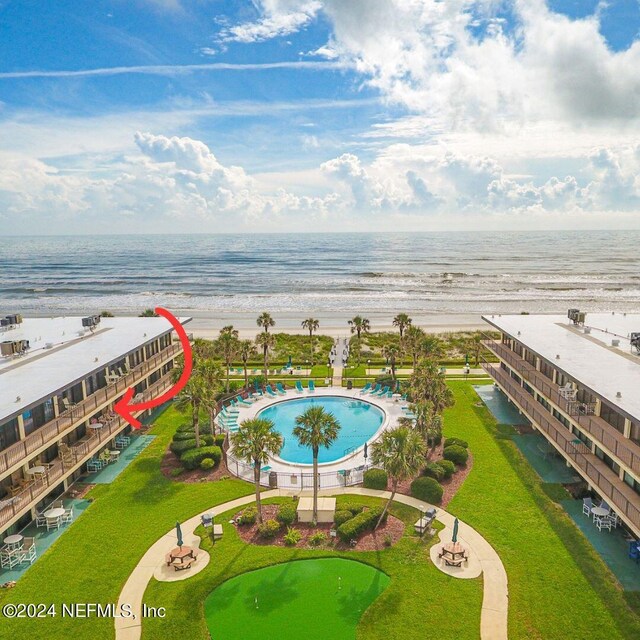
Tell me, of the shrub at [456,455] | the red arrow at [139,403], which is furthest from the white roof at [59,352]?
the shrub at [456,455]

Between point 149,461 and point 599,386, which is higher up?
point 599,386

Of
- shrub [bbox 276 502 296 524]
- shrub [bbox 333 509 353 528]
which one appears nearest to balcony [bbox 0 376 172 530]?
shrub [bbox 276 502 296 524]

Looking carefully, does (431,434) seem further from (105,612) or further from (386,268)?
(386,268)

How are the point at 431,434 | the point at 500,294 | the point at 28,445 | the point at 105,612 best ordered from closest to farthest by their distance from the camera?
the point at 105,612, the point at 28,445, the point at 431,434, the point at 500,294

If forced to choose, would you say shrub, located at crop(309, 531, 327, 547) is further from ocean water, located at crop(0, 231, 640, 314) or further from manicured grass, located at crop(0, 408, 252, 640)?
ocean water, located at crop(0, 231, 640, 314)

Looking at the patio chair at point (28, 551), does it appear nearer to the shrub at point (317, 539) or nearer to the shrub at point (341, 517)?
the shrub at point (317, 539)

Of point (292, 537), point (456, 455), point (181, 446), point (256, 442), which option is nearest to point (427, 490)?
point (456, 455)

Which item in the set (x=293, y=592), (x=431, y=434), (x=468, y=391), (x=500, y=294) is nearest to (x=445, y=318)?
(x=500, y=294)
